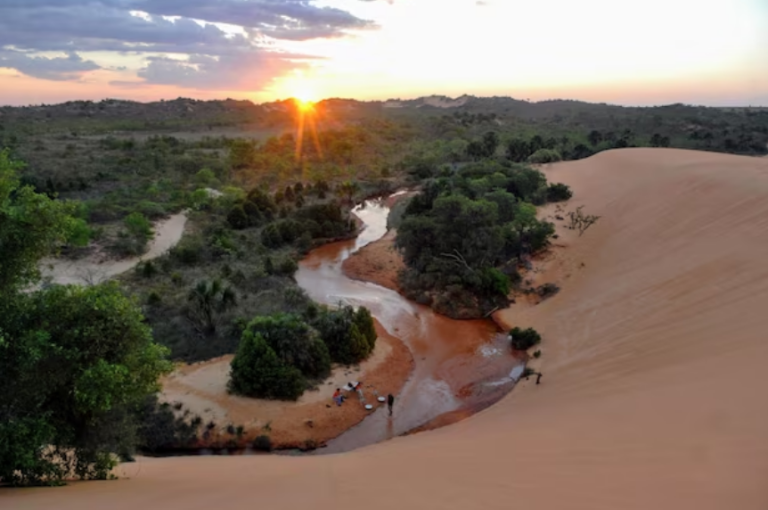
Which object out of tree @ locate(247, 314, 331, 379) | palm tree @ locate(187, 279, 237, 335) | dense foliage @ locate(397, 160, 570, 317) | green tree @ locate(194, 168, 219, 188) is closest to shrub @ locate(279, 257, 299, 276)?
dense foliage @ locate(397, 160, 570, 317)

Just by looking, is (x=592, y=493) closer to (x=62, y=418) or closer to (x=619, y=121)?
(x=62, y=418)

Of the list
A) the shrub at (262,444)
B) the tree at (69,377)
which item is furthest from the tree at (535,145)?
the tree at (69,377)

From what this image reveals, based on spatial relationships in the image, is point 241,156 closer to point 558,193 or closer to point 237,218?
point 237,218

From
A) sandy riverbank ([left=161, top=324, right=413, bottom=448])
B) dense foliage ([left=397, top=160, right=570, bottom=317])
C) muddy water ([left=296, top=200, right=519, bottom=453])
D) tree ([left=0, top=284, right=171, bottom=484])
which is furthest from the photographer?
dense foliage ([left=397, top=160, right=570, bottom=317])

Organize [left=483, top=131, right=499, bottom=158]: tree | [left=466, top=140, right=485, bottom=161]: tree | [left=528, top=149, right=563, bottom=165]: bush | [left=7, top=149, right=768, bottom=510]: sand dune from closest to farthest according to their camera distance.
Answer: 1. [left=7, top=149, right=768, bottom=510]: sand dune
2. [left=528, top=149, right=563, bottom=165]: bush
3. [left=483, top=131, right=499, bottom=158]: tree
4. [left=466, top=140, right=485, bottom=161]: tree

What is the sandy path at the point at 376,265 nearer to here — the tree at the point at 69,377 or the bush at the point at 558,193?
the bush at the point at 558,193

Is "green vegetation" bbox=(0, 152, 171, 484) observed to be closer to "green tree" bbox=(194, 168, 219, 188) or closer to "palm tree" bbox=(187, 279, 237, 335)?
"palm tree" bbox=(187, 279, 237, 335)
